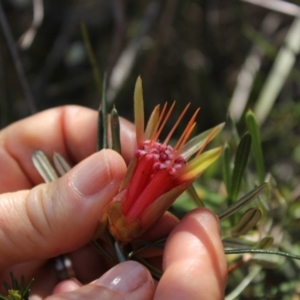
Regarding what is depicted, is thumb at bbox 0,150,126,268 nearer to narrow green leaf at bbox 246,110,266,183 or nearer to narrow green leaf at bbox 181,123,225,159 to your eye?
narrow green leaf at bbox 181,123,225,159

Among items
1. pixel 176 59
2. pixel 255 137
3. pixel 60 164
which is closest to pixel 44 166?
pixel 60 164

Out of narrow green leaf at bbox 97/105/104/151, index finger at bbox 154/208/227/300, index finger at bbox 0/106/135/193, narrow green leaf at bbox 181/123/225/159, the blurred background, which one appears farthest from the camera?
the blurred background

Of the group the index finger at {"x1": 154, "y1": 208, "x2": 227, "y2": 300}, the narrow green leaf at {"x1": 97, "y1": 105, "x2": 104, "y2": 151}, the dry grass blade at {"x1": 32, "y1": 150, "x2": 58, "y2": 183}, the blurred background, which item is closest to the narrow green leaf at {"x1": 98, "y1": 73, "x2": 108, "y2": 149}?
the narrow green leaf at {"x1": 97, "y1": 105, "x2": 104, "y2": 151}

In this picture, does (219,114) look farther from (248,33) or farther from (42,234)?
(42,234)

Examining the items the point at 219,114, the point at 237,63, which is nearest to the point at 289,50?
the point at 219,114

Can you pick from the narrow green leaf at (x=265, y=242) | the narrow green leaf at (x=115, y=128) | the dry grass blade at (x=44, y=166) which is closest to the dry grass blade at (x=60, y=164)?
the dry grass blade at (x=44, y=166)

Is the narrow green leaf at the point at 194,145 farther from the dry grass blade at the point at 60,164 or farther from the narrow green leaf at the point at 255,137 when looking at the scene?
the dry grass blade at the point at 60,164

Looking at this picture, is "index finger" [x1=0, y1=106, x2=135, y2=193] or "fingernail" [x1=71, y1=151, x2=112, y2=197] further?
"index finger" [x1=0, y1=106, x2=135, y2=193]

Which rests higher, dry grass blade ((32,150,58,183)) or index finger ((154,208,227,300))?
dry grass blade ((32,150,58,183))
